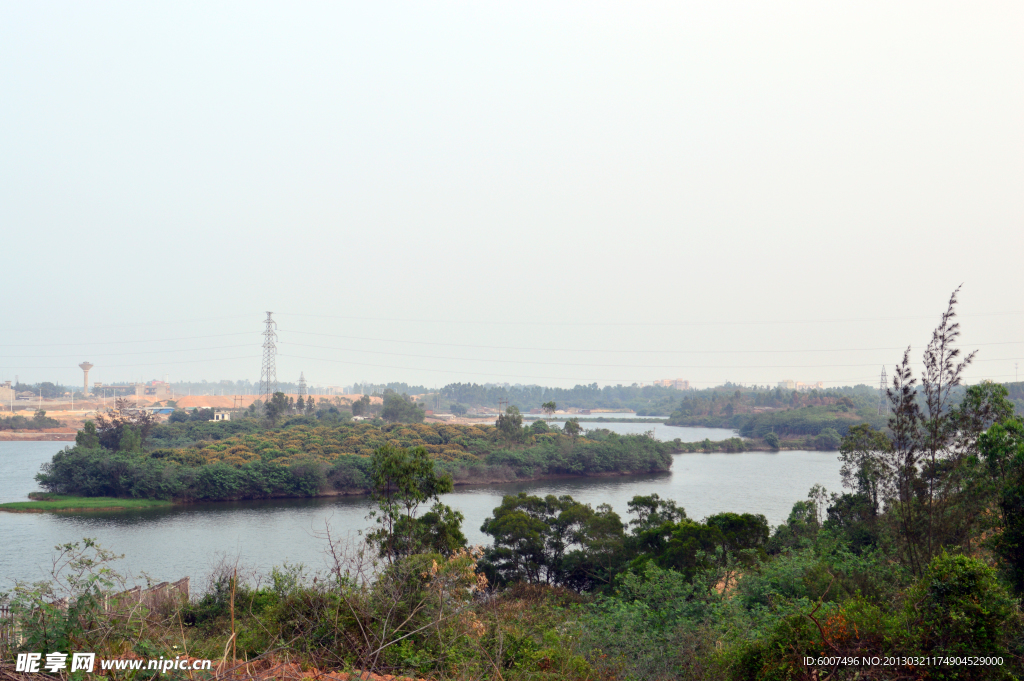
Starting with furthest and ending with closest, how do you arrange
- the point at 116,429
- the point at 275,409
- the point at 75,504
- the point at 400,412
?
the point at 400,412
the point at 275,409
the point at 116,429
the point at 75,504

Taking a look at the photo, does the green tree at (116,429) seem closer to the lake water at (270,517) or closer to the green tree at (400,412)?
the lake water at (270,517)

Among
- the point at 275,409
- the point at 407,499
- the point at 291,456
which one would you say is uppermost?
the point at 407,499

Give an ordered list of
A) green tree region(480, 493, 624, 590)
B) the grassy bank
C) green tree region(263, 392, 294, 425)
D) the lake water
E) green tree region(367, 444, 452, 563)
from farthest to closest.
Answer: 1. green tree region(263, 392, 294, 425)
2. the grassy bank
3. the lake water
4. green tree region(480, 493, 624, 590)
5. green tree region(367, 444, 452, 563)

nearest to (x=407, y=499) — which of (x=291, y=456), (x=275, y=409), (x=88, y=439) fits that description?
(x=291, y=456)

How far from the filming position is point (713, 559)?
10555 mm

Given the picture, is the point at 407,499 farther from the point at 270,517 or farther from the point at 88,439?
the point at 88,439

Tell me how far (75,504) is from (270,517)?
818cm

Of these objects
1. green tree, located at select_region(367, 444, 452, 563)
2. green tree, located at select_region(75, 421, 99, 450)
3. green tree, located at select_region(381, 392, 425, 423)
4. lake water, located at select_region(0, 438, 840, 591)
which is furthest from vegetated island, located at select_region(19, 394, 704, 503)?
green tree, located at select_region(367, 444, 452, 563)

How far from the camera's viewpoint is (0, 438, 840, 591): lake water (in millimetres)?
16547

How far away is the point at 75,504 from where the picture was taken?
24438mm

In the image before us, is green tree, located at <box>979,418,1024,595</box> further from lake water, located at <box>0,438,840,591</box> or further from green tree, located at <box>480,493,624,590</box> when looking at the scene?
green tree, located at <box>480,493,624,590</box>

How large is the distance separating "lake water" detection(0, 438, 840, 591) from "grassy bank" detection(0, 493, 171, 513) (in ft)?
2.08

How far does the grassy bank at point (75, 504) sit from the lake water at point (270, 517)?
0.63 m

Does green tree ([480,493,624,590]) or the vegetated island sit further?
the vegetated island
